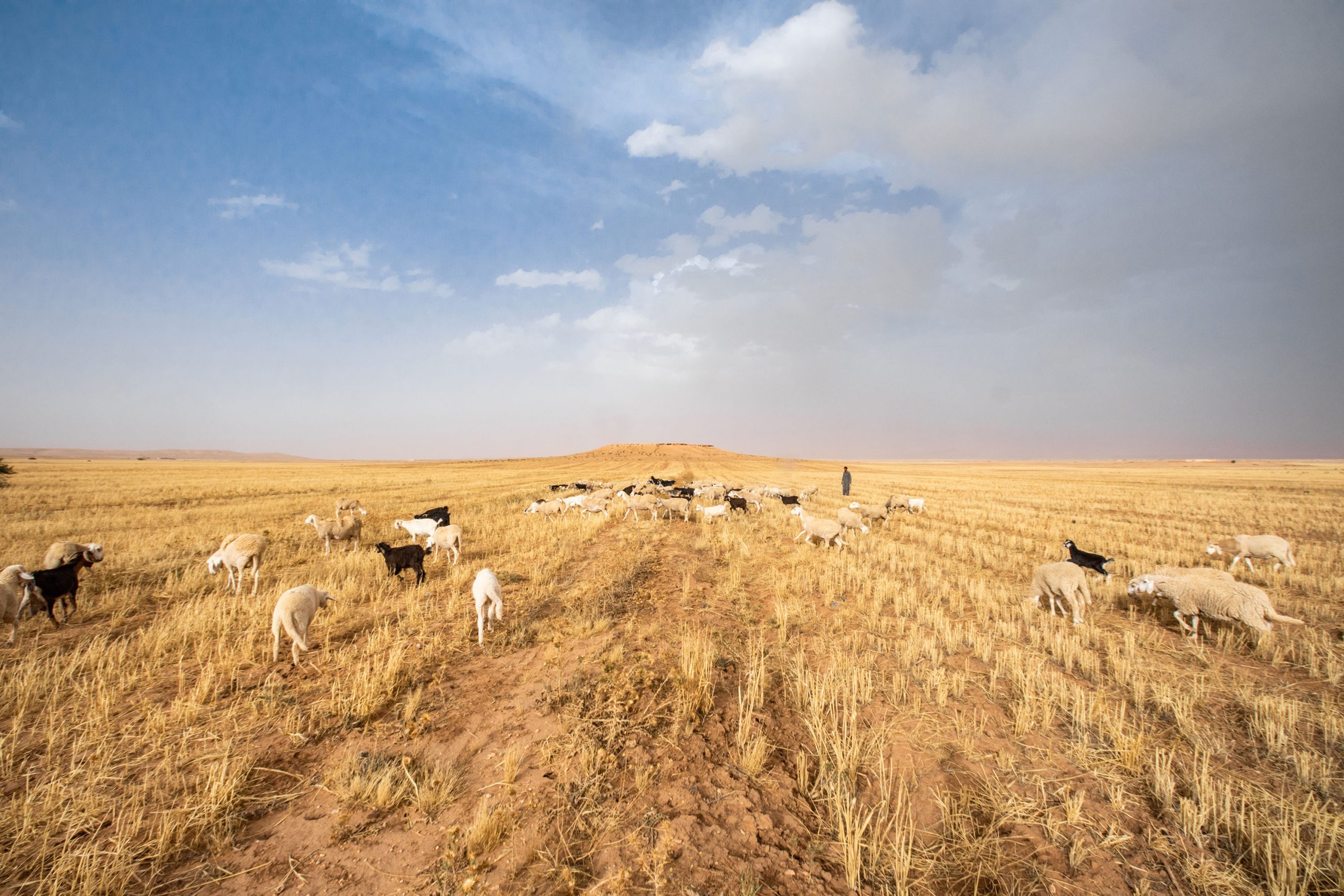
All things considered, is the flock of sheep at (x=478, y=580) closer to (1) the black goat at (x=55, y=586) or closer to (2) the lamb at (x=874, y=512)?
(1) the black goat at (x=55, y=586)

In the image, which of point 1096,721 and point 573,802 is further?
point 1096,721

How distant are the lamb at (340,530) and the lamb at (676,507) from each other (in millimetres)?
10753

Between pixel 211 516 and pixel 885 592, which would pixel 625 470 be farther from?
pixel 885 592

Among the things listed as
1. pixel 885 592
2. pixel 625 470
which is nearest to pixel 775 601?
pixel 885 592

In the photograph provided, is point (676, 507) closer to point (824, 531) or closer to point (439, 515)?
point (824, 531)

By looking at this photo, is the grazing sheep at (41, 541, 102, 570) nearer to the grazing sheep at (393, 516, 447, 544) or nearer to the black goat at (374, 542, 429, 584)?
the black goat at (374, 542, 429, 584)

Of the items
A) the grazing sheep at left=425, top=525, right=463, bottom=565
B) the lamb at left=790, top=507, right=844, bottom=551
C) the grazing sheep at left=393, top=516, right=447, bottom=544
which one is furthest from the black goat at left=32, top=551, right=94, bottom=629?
the lamb at left=790, top=507, right=844, bottom=551

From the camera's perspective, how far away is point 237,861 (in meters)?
3.40

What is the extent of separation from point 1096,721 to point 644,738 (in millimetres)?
4986

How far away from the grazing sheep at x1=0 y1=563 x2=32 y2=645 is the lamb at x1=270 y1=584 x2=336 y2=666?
3585 mm

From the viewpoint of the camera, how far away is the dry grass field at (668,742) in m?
3.38

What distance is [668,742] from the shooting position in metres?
4.74

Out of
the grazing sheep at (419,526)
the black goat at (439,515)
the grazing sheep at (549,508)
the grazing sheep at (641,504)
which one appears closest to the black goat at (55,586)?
the grazing sheep at (419,526)

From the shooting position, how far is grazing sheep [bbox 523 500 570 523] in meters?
20.7
